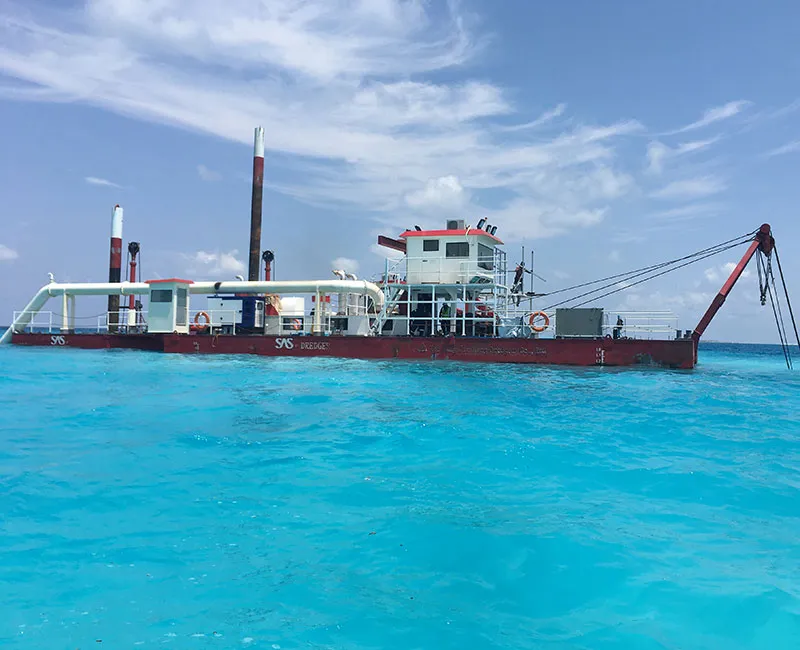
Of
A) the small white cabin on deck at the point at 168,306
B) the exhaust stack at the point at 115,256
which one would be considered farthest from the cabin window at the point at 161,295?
the exhaust stack at the point at 115,256

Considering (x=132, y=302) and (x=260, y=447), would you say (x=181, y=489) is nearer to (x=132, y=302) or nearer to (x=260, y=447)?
(x=260, y=447)

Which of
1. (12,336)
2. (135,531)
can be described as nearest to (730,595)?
(135,531)

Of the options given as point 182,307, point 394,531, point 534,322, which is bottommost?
point 394,531

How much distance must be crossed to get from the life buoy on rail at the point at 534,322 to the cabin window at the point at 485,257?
3652 millimetres

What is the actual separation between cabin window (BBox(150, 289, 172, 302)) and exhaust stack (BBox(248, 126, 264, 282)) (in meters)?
8.27

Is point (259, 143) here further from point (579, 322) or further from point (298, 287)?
point (579, 322)

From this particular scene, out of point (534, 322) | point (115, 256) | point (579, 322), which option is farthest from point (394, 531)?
point (115, 256)

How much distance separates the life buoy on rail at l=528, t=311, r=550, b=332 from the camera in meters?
28.5

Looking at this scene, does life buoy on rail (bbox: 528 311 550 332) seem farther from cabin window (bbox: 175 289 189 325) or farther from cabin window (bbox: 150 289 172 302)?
cabin window (bbox: 150 289 172 302)

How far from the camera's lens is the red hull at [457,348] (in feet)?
86.6

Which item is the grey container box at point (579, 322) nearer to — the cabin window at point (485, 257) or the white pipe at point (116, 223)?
the cabin window at point (485, 257)

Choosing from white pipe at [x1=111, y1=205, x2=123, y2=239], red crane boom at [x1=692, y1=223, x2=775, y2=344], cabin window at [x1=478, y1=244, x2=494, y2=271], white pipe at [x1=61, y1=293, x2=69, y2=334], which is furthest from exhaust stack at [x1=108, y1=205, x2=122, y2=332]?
red crane boom at [x1=692, y1=223, x2=775, y2=344]

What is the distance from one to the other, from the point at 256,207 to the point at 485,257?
20.4 m

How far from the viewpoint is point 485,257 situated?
30.9 metres
